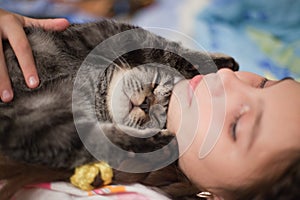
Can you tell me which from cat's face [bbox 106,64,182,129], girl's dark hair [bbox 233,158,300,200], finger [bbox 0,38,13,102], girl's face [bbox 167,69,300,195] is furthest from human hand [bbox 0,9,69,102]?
girl's dark hair [bbox 233,158,300,200]

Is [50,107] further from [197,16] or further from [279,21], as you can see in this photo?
[279,21]

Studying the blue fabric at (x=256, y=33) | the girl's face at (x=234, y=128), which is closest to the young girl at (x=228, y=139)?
the girl's face at (x=234, y=128)

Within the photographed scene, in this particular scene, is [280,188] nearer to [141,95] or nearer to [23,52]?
[141,95]

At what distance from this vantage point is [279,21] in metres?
1.56

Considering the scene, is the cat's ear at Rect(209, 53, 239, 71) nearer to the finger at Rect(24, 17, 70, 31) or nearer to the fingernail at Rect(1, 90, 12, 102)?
the finger at Rect(24, 17, 70, 31)

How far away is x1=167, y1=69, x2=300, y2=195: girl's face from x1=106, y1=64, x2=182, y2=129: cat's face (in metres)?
0.04

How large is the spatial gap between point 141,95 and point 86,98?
0.13 m

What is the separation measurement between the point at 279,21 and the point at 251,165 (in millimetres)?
877

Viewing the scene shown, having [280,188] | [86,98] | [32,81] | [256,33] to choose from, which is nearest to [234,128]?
[280,188]

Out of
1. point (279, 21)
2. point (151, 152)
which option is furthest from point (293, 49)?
point (151, 152)

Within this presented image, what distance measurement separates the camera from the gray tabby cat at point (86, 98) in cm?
82

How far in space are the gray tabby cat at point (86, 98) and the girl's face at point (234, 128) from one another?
0.05 m

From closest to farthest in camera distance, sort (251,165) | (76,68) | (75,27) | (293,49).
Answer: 1. (251,165)
2. (76,68)
3. (75,27)
4. (293,49)

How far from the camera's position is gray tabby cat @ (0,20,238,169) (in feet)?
2.68
